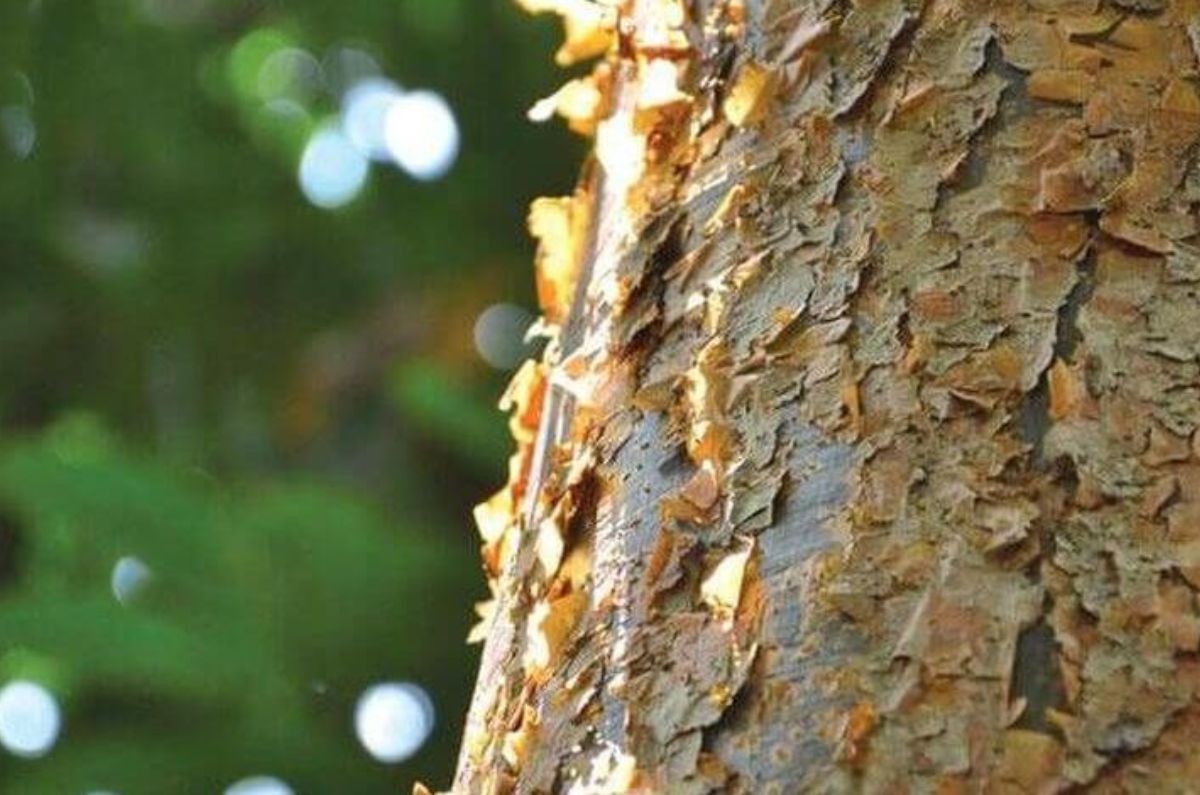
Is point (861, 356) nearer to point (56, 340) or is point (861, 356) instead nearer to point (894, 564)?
point (894, 564)

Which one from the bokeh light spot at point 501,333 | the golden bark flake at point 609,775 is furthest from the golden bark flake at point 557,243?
the bokeh light spot at point 501,333

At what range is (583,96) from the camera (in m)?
Result: 0.97

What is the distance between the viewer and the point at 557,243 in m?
0.97

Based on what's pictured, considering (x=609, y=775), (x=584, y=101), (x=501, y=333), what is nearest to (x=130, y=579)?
(x=501, y=333)

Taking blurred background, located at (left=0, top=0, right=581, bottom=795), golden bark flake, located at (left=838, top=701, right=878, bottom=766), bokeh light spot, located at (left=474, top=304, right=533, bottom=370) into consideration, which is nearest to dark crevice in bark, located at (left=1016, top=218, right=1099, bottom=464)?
golden bark flake, located at (left=838, top=701, right=878, bottom=766)

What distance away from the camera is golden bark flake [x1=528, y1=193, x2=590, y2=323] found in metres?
0.95

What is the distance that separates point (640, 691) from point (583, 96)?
0.36m

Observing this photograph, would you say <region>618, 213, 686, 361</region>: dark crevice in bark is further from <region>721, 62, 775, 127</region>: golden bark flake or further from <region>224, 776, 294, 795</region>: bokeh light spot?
<region>224, 776, 294, 795</region>: bokeh light spot

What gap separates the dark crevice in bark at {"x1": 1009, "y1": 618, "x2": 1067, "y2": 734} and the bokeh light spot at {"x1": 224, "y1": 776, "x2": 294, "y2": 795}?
39.5 inches

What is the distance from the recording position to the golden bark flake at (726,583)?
699 millimetres

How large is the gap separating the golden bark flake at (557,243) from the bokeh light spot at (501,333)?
117 cm

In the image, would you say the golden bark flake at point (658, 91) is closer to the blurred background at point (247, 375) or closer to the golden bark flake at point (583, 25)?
the golden bark flake at point (583, 25)

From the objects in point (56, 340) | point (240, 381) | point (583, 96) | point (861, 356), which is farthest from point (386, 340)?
point (861, 356)

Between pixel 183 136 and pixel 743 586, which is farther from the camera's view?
pixel 183 136
